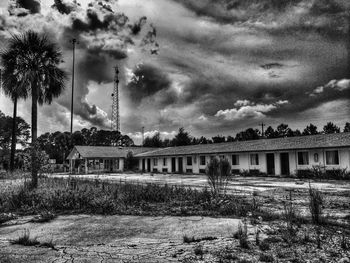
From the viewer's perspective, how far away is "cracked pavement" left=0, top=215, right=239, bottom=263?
4.56 meters

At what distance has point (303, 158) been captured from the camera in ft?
92.0

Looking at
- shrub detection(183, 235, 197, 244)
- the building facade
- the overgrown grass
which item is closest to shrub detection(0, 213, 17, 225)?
the overgrown grass

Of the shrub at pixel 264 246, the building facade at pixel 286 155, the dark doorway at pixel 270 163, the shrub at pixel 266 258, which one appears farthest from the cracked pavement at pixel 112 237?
the dark doorway at pixel 270 163

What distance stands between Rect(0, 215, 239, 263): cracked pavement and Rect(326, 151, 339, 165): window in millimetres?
22444

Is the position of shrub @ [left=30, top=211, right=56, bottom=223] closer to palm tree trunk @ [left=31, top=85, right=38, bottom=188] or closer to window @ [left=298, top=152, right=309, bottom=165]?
palm tree trunk @ [left=31, top=85, right=38, bottom=188]

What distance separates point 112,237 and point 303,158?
2599cm

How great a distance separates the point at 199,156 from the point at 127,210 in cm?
2997

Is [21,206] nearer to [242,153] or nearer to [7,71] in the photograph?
[7,71]

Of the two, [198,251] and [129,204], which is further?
[129,204]

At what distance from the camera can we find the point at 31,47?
15.1 m

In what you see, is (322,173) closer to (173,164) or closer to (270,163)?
(270,163)

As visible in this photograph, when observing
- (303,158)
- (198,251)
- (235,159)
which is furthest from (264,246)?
(235,159)

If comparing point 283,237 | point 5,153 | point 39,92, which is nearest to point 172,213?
point 283,237

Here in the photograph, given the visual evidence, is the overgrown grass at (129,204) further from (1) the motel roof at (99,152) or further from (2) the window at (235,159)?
(1) the motel roof at (99,152)
